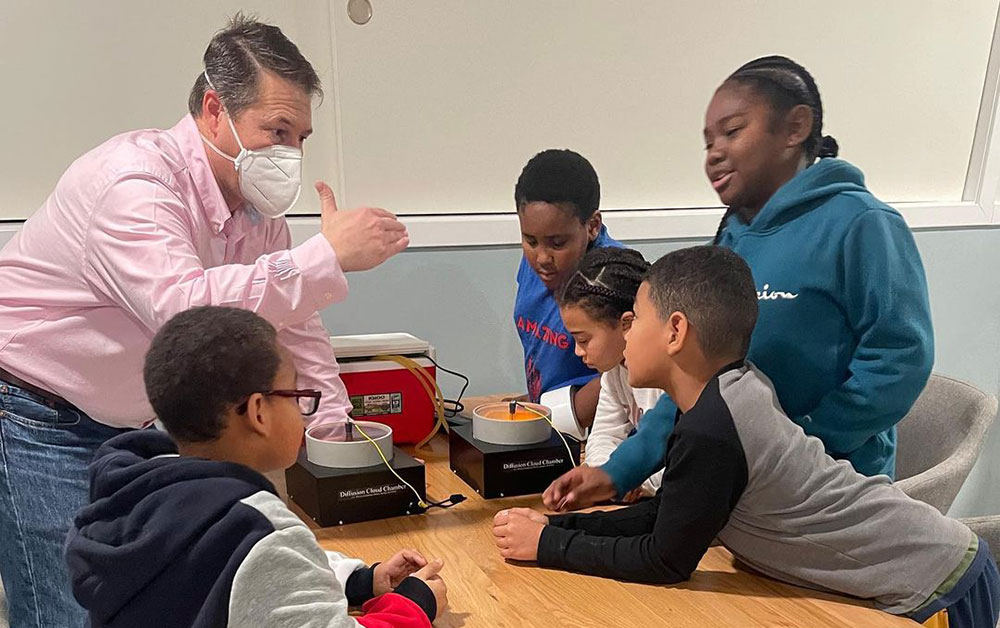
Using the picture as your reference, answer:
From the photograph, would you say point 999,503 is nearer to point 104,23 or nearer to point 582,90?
point 582,90

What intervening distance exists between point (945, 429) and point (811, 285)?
0.79 m

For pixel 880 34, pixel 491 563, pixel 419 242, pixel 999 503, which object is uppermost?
pixel 880 34

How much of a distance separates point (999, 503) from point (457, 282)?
7.31ft

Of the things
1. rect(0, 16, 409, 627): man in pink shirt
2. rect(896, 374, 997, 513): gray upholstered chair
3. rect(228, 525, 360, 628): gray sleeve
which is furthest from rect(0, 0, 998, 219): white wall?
rect(228, 525, 360, 628): gray sleeve

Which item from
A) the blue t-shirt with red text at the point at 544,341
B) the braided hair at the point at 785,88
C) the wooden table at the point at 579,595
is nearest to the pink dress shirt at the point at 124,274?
the wooden table at the point at 579,595

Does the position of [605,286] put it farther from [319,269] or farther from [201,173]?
[201,173]

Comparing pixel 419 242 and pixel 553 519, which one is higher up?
pixel 419 242

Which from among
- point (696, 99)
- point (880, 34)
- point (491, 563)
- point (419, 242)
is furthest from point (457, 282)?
point (880, 34)

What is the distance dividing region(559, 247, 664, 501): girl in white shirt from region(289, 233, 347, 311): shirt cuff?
0.47 m

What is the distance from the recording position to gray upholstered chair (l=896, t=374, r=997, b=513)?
5.71 feet

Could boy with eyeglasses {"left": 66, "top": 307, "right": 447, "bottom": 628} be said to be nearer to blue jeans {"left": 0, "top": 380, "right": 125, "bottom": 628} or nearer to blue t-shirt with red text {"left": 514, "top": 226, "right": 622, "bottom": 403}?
blue jeans {"left": 0, "top": 380, "right": 125, "bottom": 628}

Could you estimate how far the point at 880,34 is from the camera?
107 inches

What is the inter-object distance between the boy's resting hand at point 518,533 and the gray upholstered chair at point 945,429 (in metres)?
0.89

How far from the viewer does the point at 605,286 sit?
1.58 m
